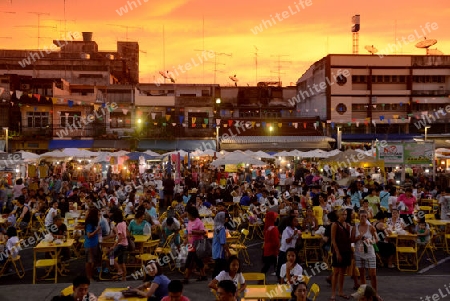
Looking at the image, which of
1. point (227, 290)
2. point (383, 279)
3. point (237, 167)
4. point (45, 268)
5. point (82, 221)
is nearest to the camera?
point (227, 290)

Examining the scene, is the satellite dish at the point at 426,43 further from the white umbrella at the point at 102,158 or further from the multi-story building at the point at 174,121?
the white umbrella at the point at 102,158

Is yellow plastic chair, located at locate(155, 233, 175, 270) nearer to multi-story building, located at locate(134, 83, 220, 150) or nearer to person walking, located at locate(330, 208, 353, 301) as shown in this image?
person walking, located at locate(330, 208, 353, 301)

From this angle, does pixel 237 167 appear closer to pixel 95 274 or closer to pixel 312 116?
pixel 312 116

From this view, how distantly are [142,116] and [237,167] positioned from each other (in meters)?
12.9

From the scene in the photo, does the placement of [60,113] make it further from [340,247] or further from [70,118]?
[340,247]

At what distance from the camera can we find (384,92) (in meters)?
43.0

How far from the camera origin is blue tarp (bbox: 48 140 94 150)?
119 ft

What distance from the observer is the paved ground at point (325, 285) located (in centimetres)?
924

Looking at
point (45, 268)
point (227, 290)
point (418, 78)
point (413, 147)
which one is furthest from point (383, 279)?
point (418, 78)

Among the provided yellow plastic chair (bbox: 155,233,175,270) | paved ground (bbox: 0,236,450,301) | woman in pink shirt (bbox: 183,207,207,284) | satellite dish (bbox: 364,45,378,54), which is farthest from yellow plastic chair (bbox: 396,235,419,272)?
satellite dish (bbox: 364,45,378,54)

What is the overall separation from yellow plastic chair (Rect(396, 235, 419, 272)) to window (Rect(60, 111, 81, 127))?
31422 mm

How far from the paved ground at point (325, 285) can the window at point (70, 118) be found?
1111 inches

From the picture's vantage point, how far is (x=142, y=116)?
40.2 meters

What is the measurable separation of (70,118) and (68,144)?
3019 millimetres
